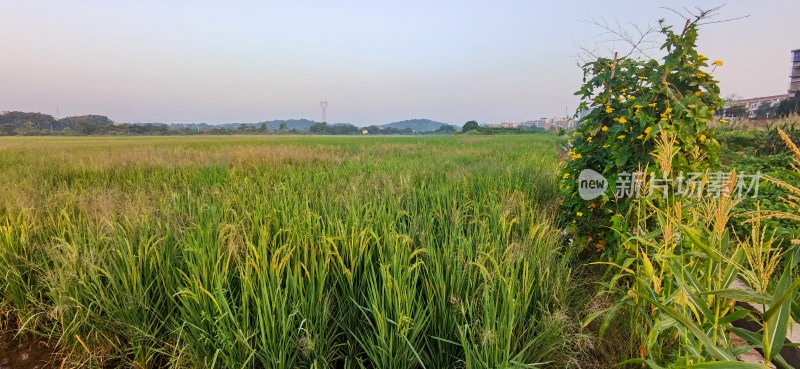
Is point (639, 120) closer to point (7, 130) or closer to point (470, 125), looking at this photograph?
point (7, 130)

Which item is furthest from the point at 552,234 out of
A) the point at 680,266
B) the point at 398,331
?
the point at 398,331

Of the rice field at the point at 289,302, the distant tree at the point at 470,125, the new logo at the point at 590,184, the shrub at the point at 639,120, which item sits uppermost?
the distant tree at the point at 470,125

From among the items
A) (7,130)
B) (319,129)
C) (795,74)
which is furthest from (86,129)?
(795,74)

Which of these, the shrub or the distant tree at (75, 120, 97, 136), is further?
the distant tree at (75, 120, 97, 136)

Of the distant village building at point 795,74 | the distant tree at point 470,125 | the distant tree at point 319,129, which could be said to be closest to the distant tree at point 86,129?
the distant tree at point 319,129

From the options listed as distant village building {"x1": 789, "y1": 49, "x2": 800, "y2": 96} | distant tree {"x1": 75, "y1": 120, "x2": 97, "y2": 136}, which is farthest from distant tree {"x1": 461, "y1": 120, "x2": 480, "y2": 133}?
distant tree {"x1": 75, "y1": 120, "x2": 97, "y2": 136}

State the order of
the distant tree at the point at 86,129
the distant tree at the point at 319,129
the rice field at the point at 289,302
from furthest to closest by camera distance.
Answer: the distant tree at the point at 319,129, the distant tree at the point at 86,129, the rice field at the point at 289,302

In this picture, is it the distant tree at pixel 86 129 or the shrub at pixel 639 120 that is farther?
the distant tree at pixel 86 129

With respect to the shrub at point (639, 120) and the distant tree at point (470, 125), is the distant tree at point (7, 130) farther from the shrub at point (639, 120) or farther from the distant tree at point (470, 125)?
the distant tree at point (470, 125)

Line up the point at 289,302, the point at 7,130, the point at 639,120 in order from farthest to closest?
the point at 7,130, the point at 639,120, the point at 289,302

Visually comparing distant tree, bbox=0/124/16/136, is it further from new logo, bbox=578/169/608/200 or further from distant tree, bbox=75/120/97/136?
new logo, bbox=578/169/608/200

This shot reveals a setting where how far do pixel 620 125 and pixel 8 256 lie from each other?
15.5ft

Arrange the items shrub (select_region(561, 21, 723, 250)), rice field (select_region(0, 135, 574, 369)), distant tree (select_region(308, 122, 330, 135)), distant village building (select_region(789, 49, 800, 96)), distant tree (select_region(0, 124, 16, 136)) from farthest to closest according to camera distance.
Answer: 1. distant tree (select_region(308, 122, 330, 135))
2. distant tree (select_region(0, 124, 16, 136))
3. distant village building (select_region(789, 49, 800, 96))
4. shrub (select_region(561, 21, 723, 250))
5. rice field (select_region(0, 135, 574, 369))

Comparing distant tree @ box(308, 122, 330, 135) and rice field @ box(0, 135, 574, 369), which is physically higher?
distant tree @ box(308, 122, 330, 135)
